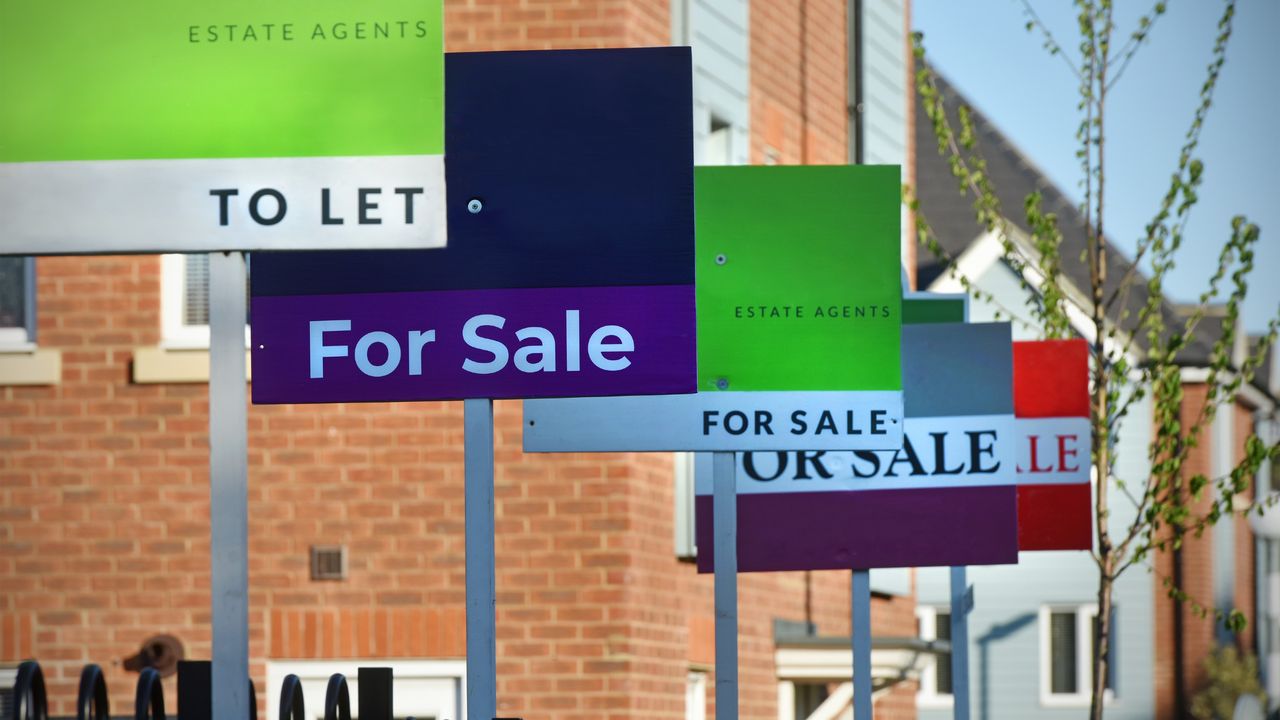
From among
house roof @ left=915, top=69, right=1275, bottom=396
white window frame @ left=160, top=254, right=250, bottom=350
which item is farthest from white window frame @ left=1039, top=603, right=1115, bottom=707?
white window frame @ left=160, top=254, right=250, bottom=350

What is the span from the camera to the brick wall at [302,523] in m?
11.7

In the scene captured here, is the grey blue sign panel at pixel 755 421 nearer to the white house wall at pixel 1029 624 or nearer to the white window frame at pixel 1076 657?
the white house wall at pixel 1029 624

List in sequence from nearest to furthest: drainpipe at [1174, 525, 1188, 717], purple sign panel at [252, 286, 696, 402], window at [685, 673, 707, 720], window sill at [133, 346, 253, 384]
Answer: purple sign panel at [252, 286, 696, 402] → window sill at [133, 346, 253, 384] → window at [685, 673, 707, 720] → drainpipe at [1174, 525, 1188, 717]

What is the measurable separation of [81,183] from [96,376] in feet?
24.2

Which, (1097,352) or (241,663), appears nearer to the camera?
(241,663)

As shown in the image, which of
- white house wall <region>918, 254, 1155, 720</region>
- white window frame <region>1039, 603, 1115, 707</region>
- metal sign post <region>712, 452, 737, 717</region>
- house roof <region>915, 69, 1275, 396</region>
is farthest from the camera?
house roof <region>915, 69, 1275, 396</region>

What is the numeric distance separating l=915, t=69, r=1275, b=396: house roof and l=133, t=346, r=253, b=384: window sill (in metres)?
21.7

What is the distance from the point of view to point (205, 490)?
38.2 feet

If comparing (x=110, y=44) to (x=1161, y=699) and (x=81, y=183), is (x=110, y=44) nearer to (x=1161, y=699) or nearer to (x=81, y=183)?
(x=81, y=183)

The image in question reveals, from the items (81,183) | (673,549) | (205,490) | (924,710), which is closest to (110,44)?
(81,183)

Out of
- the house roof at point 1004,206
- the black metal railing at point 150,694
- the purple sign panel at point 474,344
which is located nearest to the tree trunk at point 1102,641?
the purple sign panel at point 474,344

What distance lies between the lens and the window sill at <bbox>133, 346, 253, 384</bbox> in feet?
38.1

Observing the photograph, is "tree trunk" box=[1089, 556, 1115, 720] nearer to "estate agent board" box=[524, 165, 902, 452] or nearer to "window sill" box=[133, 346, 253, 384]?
"window sill" box=[133, 346, 253, 384]

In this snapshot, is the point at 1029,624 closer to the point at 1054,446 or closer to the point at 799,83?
the point at 799,83
